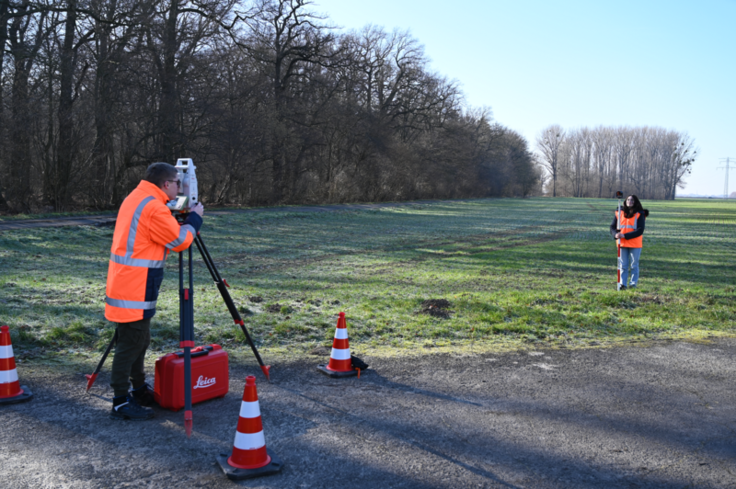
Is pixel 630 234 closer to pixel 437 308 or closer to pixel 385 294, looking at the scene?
pixel 437 308

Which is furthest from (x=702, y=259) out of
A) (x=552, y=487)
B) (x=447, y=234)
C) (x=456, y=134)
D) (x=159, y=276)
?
(x=456, y=134)

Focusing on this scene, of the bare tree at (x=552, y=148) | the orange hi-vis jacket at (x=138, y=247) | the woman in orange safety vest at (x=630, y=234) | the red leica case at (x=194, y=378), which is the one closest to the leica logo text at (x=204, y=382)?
the red leica case at (x=194, y=378)

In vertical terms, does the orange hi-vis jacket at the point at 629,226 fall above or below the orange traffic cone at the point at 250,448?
above

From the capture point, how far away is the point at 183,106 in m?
25.3

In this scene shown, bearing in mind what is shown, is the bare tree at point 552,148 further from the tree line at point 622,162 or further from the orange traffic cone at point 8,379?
the orange traffic cone at point 8,379

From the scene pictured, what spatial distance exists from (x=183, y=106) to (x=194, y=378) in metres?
23.1

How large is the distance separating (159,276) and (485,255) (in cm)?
1241

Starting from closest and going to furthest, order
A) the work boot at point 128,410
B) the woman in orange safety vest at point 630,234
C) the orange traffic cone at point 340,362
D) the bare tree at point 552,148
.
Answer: the work boot at point 128,410
the orange traffic cone at point 340,362
the woman in orange safety vest at point 630,234
the bare tree at point 552,148

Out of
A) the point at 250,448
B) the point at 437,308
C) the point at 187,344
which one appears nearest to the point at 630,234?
the point at 437,308

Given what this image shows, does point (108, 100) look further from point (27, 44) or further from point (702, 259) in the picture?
point (702, 259)

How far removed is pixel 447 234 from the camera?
893 inches

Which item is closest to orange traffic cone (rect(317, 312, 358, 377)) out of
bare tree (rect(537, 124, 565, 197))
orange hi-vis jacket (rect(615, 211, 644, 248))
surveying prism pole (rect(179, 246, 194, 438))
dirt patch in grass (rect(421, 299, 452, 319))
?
surveying prism pole (rect(179, 246, 194, 438))

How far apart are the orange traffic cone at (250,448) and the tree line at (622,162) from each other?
12862 cm

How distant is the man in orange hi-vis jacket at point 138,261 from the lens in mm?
4297
